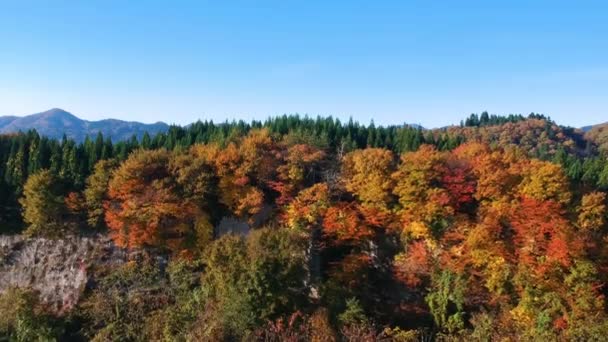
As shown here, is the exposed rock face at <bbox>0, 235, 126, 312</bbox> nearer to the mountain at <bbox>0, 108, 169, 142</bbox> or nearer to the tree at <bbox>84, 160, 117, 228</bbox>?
the tree at <bbox>84, 160, 117, 228</bbox>

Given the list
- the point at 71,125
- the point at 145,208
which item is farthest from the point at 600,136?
the point at 71,125

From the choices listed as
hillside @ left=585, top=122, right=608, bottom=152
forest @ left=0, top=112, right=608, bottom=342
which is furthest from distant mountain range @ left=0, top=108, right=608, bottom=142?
forest @ left=0, top=112, right=608, bottom=342

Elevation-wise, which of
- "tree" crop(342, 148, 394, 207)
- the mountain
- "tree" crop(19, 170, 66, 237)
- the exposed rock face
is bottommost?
the exposed rock face

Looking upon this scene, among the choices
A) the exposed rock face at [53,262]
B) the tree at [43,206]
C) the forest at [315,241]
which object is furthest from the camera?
the tree at [43,206]

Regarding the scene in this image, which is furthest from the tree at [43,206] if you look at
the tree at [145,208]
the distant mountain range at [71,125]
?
the distant mountain range at [71,125]

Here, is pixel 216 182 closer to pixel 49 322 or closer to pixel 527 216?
pixel 49 322

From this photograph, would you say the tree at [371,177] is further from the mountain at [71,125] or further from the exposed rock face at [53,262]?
the mountain at [71,125]

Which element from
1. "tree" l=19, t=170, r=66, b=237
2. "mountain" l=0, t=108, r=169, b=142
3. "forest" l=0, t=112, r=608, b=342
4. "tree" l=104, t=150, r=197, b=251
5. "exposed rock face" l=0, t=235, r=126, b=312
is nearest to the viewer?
"forest" l=0, t=112, r=608, b=342
